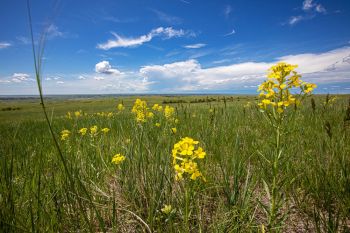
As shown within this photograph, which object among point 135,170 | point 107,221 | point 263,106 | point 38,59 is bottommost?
point 107,221

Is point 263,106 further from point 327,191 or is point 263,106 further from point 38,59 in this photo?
point 38,59

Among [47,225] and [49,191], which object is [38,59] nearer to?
[47,225]

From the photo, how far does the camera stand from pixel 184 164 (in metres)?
1.61

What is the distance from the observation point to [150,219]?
5.76ft

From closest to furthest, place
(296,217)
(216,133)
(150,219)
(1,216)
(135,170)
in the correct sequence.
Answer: (1,216) → (150,219) → (296,217) → (135,170) → (216,133)

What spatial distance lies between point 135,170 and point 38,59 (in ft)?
5.93

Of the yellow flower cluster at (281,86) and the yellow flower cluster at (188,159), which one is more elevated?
the yellow flower cluster at (281,86)

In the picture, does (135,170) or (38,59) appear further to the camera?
(135,170)

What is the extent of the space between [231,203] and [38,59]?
1.94 m

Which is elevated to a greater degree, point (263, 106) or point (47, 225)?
point (263, 106)

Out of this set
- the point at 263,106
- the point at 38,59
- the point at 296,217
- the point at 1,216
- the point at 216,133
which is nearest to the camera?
the point at 38,59

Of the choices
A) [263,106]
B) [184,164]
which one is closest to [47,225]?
[184,164]

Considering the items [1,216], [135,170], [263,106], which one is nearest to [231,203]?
[263,106]

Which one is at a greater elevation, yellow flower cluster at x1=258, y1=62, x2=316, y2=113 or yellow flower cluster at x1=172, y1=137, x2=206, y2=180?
yellow flower cluster at x1=258, y1=62, x2=316, y2=113
